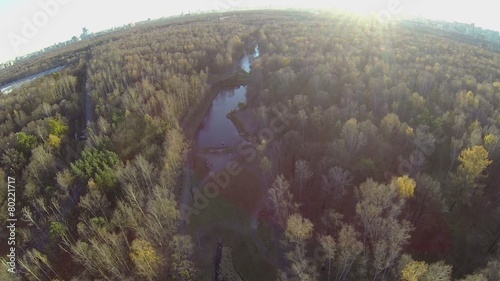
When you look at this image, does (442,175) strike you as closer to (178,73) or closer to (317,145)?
(317,145)

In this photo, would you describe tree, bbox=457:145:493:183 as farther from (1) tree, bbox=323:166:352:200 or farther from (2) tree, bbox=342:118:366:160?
(1) tree, bbox=323:166:352:200

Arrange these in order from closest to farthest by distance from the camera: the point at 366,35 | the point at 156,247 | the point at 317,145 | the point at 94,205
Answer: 1. the point at 156,247
2. the point at 94,205
3. the point at 317,145
4. the point at 366,35

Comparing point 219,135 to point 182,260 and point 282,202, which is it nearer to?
point 282,202

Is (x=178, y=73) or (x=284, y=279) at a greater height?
(x=178, y=73)

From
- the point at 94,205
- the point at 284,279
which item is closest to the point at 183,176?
the point at 94,205

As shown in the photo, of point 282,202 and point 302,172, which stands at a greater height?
point 302,172

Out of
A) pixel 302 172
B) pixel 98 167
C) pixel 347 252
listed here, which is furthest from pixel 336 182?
pixel 98 167

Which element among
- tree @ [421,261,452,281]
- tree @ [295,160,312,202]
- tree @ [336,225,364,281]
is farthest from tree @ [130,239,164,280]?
tree @ [421,261,452,281]
